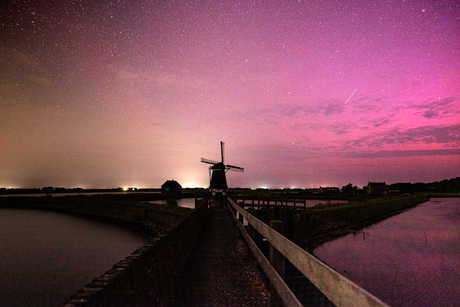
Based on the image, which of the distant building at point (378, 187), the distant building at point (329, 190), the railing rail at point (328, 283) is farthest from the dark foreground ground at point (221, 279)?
the distant building at point (378, 187)

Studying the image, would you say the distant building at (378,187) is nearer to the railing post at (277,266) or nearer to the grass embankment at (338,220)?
the grass embankment at (338,220)

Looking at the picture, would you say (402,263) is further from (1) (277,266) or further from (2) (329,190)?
(2) (329,190)

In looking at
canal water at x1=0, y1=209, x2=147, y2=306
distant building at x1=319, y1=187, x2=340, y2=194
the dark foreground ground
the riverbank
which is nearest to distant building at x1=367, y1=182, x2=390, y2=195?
distant building at x1=319, y1=187, x2=340, y2=194

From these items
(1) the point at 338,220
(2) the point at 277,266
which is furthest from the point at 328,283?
(1) the point at 338,220

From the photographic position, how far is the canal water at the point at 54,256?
54.1ft

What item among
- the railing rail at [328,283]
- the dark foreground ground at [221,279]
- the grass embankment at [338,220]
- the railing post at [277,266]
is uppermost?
the railing rail at [328,283]

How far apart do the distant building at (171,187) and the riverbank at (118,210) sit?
1426 inches

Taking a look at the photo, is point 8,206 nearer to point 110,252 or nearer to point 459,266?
point 110,252

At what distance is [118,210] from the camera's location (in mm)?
46469

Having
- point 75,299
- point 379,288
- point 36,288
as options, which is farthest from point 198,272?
point 36,288

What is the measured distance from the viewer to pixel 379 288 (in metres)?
13.6

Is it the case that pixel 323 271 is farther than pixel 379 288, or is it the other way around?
pixel 379 288

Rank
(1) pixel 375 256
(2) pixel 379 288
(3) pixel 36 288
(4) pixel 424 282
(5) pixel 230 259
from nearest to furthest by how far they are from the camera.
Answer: (5) pixel 230 259 < (2) pixel 379 288 < (4) pixel 424 282 < (3) pixel 36 288 < (1) pixel 375 256

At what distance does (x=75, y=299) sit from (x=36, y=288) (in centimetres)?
2023
